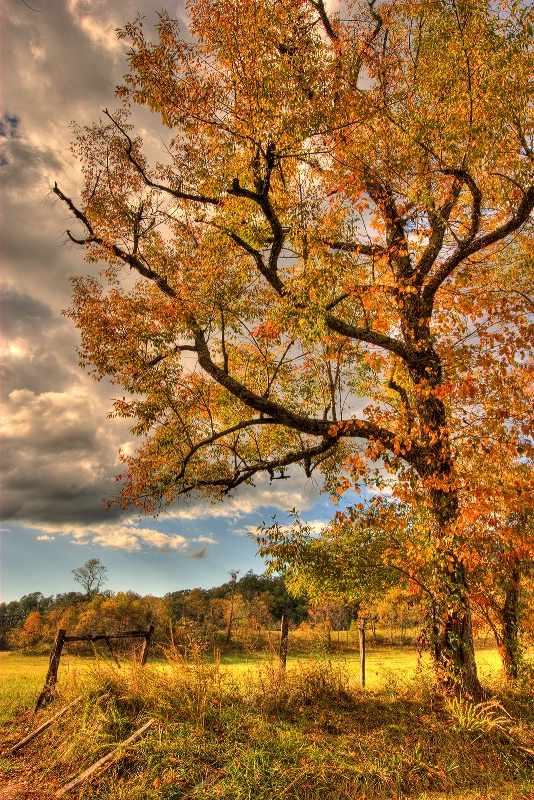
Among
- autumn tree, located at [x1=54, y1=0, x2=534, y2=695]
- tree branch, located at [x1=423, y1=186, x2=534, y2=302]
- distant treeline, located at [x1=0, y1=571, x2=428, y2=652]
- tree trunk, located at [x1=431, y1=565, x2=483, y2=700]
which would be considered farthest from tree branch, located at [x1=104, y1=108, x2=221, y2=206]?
distant treeline, located at [x1=0, y1=571, x2=428, y2=652]

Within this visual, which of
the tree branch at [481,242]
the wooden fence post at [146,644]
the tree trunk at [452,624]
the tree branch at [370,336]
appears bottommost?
the wooden fence post at [146,644]

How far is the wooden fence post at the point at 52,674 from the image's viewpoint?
8355 mm

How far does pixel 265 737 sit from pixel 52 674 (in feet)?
16.9

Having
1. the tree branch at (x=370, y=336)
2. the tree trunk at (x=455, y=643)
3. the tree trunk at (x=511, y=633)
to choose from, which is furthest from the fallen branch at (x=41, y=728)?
the tree trunk at (x=511, y=633)

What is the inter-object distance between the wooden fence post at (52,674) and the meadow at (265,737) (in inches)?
8.9

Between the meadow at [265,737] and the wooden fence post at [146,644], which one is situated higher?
the wooden fence post at [146,644]

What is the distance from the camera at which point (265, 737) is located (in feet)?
20.1

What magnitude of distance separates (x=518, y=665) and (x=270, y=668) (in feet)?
21.5

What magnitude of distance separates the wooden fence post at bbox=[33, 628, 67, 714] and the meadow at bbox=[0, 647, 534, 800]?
227 mm

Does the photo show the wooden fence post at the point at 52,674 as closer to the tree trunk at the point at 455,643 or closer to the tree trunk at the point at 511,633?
the tree trunk at the point at 455,643

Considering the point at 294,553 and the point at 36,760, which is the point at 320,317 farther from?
the point at 36,760

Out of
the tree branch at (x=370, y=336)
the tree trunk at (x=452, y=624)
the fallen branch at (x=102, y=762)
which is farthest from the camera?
the tree branch at (x=370, y=336)

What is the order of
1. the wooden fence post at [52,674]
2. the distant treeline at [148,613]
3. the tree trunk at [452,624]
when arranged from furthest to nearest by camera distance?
the distant treeline at [148,613] → the wooden fence post at [52,674] → the tree trunk at [452,624]

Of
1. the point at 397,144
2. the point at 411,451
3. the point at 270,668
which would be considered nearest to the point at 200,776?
the point at 270,668
